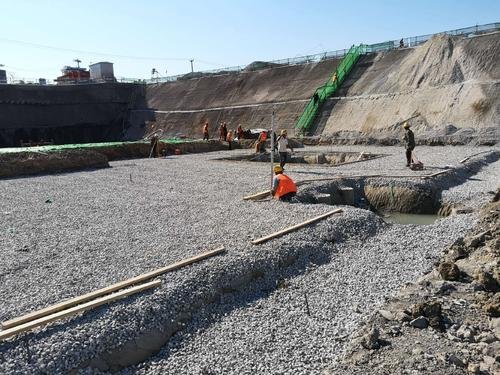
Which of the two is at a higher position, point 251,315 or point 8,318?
point 8,318

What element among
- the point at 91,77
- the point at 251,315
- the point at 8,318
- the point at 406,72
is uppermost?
the point at 91,77

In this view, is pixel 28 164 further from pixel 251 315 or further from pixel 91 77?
pixel 91 77

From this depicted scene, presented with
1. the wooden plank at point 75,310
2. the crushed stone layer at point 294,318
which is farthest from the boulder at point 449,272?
the wooden plank at point 75,310

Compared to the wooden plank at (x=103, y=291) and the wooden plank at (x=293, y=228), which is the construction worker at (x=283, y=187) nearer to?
the wooden plank at (x=293, y=228)

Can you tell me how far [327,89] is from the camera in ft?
111

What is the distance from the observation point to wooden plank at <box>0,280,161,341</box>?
15.5 feet

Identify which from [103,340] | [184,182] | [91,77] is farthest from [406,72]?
[91,77]

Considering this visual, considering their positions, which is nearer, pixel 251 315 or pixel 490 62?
pixel 251 315

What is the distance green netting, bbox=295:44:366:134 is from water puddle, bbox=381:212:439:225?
62.3ft

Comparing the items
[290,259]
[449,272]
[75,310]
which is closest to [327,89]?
[290,259]

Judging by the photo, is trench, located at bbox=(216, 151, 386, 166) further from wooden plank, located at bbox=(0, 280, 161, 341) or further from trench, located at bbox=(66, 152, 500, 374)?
wooden plank, located at bbox=(0, 280, 161, 341)

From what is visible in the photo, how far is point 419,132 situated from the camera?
26.3 meters

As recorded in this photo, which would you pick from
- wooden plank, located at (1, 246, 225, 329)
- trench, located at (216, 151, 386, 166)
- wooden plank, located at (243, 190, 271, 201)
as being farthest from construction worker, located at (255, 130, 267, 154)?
wooden plank, located at (1, 246, 225, 329)

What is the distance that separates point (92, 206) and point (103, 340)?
6.98m
